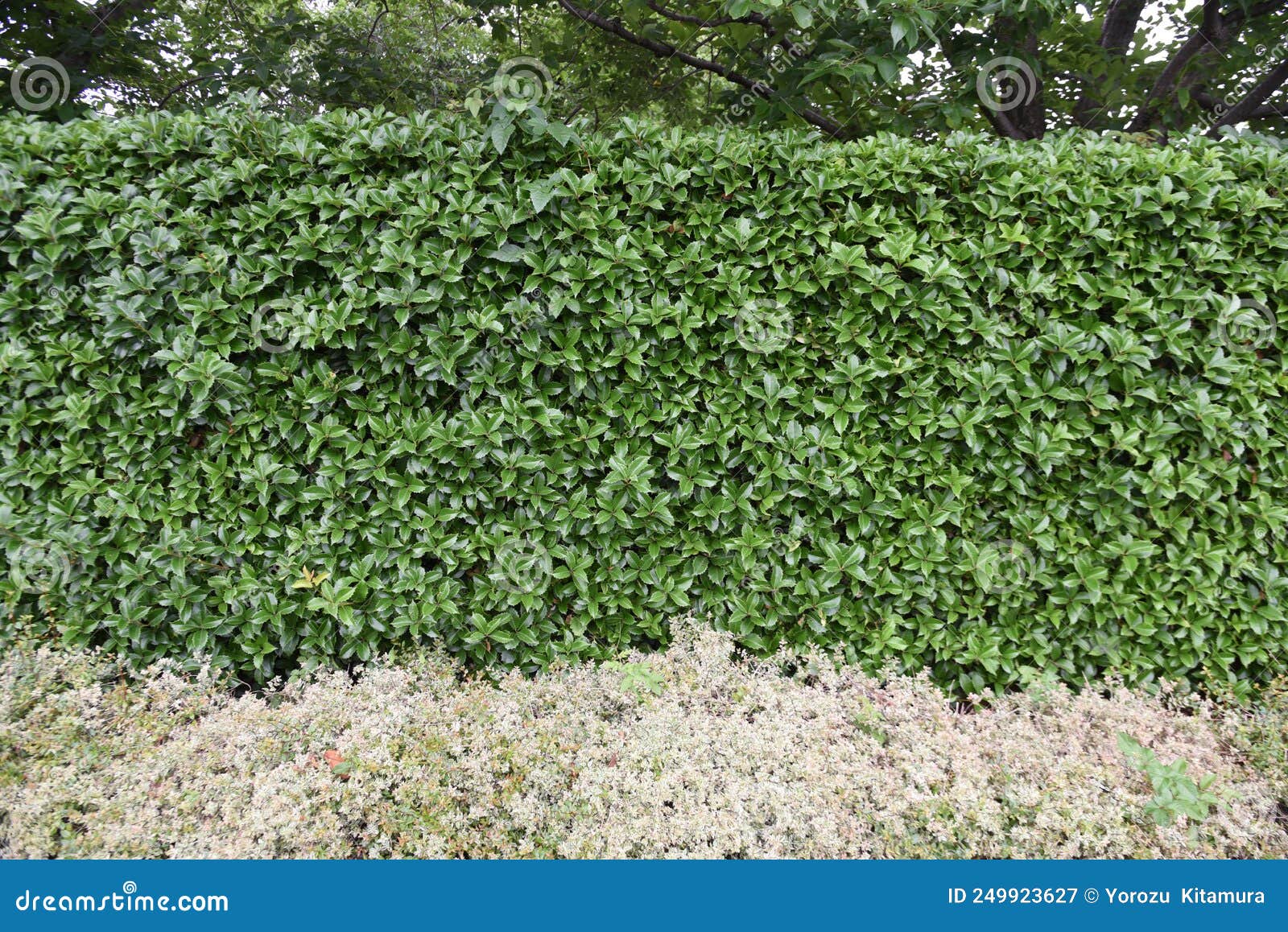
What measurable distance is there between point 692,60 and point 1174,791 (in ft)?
14.4

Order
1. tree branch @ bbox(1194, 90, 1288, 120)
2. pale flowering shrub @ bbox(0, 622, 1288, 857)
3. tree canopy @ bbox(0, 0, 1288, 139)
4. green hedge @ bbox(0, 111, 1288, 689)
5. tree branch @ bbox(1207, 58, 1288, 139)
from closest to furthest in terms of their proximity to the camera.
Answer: pale flowering shrub @ bbox(0, 622, 1288, 857), green hedge @ bbox(0, 111, 1288, 689), tree canopy @ bbox(0, 0, 1288, 139), tree branch @ bbox(1207, 58, 1288, 139), tree branch @ bbox(1194, 90, 1288, 120)

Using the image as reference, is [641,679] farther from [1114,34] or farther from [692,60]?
[1114,34]

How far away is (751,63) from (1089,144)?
2.11 m

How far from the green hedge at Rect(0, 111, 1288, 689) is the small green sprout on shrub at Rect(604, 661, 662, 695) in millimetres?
208

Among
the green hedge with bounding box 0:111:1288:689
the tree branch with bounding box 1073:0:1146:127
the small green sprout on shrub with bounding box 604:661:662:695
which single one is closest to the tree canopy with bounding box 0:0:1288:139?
the tree branch with bounding box 1073:0:1146:127

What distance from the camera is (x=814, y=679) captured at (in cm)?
310

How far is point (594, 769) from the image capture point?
2.37m

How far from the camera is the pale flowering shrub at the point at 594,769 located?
2156mm

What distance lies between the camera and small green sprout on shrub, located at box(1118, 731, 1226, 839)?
2357 mm

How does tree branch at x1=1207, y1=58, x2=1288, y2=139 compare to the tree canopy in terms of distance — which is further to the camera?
tree branch at x1=1207, y1=58, x2=1288, y2=139

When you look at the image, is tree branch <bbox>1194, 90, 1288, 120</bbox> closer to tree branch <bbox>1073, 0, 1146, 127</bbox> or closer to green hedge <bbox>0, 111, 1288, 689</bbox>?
tree branch <bbox>1073, 0, 1146, 127</bbox>

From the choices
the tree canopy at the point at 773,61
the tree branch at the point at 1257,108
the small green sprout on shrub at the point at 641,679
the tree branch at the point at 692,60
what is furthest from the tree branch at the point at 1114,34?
the small green sprout on shrub at the point at 641,679

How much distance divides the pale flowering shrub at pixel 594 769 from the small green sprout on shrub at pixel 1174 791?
41 millimetres

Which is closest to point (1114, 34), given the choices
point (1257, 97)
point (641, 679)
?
point (1257, 97)
